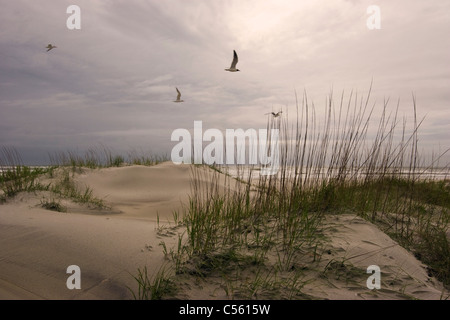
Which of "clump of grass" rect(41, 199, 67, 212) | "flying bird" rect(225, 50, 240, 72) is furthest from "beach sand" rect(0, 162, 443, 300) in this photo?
"flying bird" rect(225, 50, 240, 72)

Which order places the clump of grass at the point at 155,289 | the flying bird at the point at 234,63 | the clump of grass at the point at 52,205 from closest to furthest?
1. the clump of grass at the point at 155,289
2. the clump of grass at the point at 52,205
3. the flying bird at the point at 234,63

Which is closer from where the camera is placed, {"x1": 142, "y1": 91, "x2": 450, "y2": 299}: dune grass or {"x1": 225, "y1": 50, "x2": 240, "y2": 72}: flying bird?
{"x1": 142, "y1": 91, "x2": 450, "y2": 299}: dune grass

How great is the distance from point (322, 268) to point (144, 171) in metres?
5.48

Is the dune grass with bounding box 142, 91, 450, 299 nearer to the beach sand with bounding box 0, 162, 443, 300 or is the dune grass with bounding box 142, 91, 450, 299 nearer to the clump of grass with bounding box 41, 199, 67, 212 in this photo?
the beach sand with bounding box 0, 162, 443, 300

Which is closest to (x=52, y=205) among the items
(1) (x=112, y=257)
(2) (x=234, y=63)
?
(1) (x=112, y=257)

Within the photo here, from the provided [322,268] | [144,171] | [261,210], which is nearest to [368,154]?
[261,210]

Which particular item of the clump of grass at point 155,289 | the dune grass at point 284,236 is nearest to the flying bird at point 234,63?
the dune grass at point 284,236

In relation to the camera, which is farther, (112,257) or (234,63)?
(234,63)

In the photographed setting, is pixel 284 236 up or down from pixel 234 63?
down

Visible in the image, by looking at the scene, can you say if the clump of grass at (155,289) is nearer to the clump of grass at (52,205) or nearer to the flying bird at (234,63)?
the clump of grass at (52,205)

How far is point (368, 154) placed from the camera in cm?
322

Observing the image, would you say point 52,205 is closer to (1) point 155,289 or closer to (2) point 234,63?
(1) point 155,289

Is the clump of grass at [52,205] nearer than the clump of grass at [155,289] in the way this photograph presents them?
No
